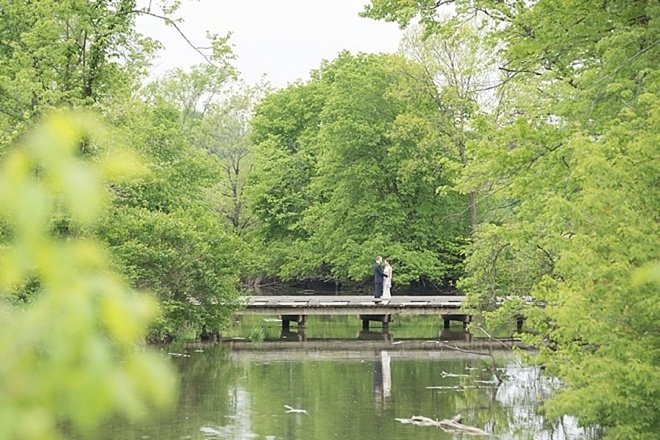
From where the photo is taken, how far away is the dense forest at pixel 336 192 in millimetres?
1607

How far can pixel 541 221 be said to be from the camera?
1480cm

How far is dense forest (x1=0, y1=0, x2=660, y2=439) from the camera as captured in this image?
5.27 feet

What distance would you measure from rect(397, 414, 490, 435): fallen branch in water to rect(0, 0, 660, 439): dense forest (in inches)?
70.7

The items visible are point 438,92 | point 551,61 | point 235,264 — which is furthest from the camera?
point 438,92

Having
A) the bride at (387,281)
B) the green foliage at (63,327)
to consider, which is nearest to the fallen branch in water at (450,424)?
the green foliage at (63,327)

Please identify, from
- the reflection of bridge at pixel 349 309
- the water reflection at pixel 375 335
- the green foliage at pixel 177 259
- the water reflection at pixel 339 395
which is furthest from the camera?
the reflection of bridge at pixel 349 309

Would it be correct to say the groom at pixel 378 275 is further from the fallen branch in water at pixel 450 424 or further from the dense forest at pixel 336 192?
the fallen branch in water at pixel 450 424

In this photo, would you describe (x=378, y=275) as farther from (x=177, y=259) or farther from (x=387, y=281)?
(x=177, y=259)

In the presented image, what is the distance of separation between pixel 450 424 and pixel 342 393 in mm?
3850

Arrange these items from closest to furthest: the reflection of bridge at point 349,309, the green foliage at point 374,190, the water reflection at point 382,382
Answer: the water reflection at point 382,382 < the reflection of bridge at point 349,309 < the green foliage at point 374,190

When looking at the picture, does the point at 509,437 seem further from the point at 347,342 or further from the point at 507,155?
the point at 347,342

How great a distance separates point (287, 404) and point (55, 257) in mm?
16640

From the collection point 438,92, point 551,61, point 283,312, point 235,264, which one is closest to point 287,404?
point 551,61

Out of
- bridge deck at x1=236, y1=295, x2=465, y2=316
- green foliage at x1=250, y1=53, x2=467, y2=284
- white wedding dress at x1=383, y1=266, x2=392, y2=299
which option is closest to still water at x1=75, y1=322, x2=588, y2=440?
bridge deck at x1=236, y1=295, x2=465, y2=316
